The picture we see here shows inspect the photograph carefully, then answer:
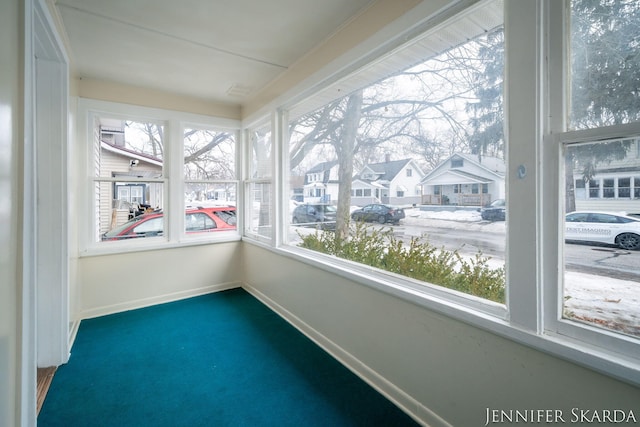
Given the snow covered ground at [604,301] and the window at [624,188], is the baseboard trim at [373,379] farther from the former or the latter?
the window at [624,188]

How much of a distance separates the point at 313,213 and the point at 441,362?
1.64 m

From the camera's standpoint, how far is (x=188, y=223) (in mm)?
3744

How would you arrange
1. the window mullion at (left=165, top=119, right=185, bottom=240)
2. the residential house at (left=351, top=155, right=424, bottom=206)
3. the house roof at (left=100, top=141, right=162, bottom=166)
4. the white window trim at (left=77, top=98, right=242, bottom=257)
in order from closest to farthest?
the residential house at (left=351, top=155, right=424, bottom=206)
the white window trim at (left=77, top=98, right=242, bottom=257)
the house roof at (left=100, top=141, right=162, bottom=166)
the window mullion at (left=165, top=119, right=185, bottom=240)

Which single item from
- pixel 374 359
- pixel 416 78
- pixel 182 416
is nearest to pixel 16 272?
pixel 182 416

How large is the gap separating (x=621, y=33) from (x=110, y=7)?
275cm

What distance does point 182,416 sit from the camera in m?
1.74

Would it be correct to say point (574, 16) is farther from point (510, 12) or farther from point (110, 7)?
point (110, 7)

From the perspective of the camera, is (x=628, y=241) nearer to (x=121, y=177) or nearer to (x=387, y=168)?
(x=387, y=168)

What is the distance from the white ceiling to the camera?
1.94m

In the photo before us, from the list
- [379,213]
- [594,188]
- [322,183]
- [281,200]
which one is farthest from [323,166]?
[594,188]

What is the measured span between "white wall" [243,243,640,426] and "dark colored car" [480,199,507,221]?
21.7 inches

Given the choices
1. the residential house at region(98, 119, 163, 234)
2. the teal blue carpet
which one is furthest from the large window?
the residential house at region(98, 119, 163, 234)

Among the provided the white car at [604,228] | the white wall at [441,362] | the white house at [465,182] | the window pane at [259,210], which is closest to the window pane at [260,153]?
the window pane at [259,210]

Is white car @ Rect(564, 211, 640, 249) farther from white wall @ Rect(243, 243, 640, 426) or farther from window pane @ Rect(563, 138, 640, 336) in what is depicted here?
white wall @ Rect(243, 243, 640, 426)
